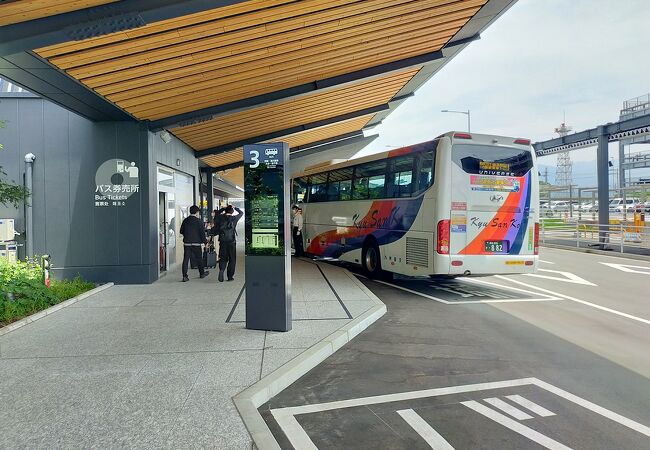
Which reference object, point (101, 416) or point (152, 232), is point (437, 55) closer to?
point (152, 232)

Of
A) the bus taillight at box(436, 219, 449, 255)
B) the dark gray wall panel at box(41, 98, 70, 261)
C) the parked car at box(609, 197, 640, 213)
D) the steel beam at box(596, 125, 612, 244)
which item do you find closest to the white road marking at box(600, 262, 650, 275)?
the steel beam at box(596, 125, 612, 244)

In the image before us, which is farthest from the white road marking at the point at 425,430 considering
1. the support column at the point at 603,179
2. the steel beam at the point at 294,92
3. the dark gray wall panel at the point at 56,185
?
the support column at the point at 603,179

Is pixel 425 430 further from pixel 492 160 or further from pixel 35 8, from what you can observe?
pixel 492 160

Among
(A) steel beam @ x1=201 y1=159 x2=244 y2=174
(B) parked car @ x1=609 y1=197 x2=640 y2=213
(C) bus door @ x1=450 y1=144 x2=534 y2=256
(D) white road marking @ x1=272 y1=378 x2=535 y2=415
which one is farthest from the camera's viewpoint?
(B) parked car @ x1=609 y1=197 x2=640 y2=213

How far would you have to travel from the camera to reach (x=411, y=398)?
14.6 ft

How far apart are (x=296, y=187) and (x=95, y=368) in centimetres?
1437

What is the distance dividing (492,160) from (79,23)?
25.1 feet

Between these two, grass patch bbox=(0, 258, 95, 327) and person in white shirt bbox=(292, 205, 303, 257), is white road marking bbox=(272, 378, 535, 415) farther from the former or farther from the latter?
person in white shirt bbox=(292, 205, 303, 257)

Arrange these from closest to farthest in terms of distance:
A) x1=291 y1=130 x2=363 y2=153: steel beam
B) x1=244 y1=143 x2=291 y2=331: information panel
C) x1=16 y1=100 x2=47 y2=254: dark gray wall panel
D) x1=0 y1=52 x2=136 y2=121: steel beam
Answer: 1. x1=244 y1=143 x2=291 y2=331: information panel
2. x1=0 y1=52 x2=136 y2=121: steel beam
3. x1=16 y1=100 x2=47 y2=254: dark gray wall panel
4. x1=291 y1=130 x2=363 y2=153: steel beam

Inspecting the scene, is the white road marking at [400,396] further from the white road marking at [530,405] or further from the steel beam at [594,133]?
the steel beam at [594,133]

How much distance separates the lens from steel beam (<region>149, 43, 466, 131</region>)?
1078 cm

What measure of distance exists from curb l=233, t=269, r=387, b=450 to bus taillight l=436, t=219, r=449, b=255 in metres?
2.71

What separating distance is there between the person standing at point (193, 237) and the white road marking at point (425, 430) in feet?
26.6

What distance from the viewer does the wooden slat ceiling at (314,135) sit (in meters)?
19.8
